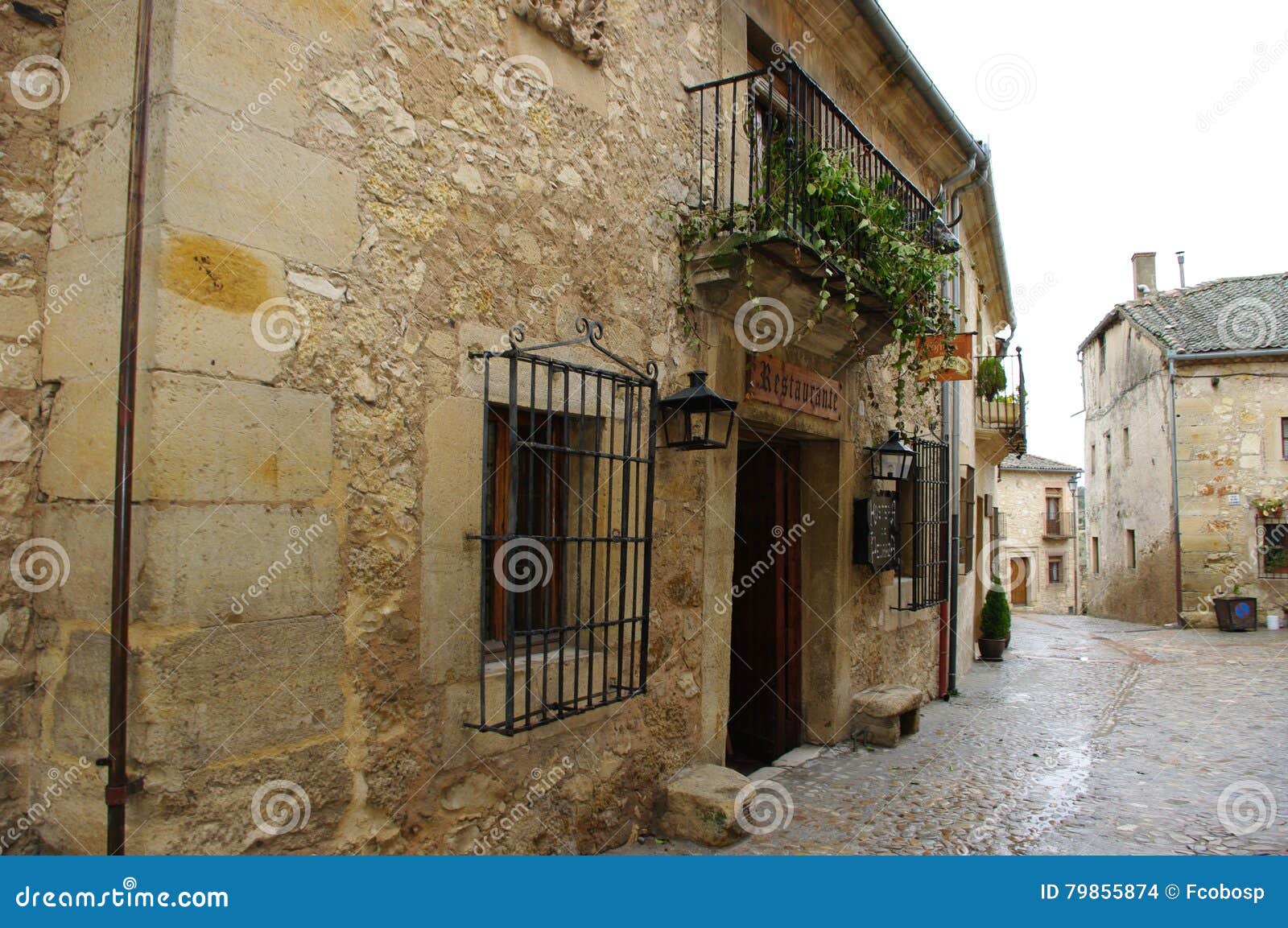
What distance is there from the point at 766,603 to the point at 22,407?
4.94 metres

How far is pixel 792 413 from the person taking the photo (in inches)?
222

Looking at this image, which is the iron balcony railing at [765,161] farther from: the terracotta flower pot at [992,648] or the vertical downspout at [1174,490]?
the vertical downspout at [1174,490]

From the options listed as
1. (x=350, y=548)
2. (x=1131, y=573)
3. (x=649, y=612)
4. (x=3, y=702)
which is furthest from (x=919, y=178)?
(x=1131, y=573)

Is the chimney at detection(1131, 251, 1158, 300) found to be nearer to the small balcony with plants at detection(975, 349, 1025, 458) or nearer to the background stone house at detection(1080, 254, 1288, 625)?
the background stone house at detection(1080, 254, 1288, 625)

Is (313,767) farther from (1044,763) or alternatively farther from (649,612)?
(1044,763)

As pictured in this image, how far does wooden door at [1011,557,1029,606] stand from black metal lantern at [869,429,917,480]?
2920cm

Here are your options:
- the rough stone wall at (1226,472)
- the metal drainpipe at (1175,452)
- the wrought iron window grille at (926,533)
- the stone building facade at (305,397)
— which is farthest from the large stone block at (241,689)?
the metal drainpipe at (1175,452)

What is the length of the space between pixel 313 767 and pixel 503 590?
42.3 inches

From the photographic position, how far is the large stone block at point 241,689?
2361 mm

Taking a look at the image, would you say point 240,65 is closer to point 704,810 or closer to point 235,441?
point 235,441

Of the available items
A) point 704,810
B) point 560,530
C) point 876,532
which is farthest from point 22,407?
point 876,532

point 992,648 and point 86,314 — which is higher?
point 86,314

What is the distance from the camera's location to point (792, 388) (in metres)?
5.58

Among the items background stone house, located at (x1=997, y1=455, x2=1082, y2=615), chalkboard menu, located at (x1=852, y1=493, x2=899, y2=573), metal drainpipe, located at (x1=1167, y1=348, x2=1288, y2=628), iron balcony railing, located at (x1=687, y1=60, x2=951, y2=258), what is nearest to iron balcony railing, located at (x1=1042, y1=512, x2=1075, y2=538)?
background stone house, located at (x1=997, y1=455, x2=1082, y2=615)
